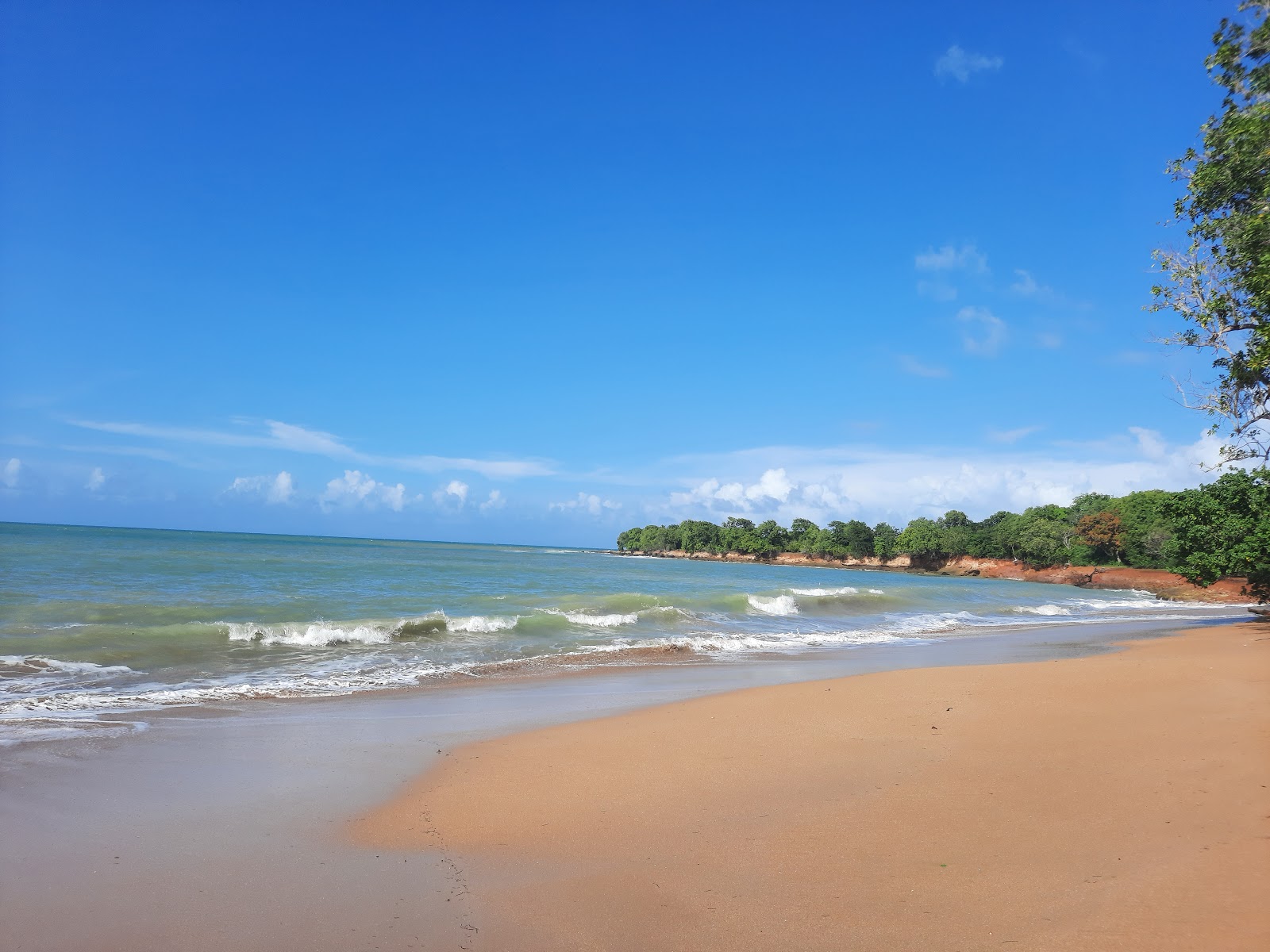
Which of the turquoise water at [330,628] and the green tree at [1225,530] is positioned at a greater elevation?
the green tree at [1225,530]

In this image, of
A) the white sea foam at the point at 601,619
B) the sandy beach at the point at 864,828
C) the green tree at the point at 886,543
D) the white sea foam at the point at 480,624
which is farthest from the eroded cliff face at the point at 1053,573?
the white sea foam at the point at 480,624

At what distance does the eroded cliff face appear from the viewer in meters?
40.9

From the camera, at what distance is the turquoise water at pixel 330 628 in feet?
33.0

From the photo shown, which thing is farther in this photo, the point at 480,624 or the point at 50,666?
the point at 480,624

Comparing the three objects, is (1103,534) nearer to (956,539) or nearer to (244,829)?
(956,539)

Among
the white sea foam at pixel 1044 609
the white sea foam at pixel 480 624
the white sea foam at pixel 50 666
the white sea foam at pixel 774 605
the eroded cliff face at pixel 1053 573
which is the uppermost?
the white sea foam at pixel 50 666

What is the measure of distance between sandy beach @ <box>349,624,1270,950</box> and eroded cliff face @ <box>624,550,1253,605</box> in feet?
69.2

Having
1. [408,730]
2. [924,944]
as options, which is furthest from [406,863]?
[408,730]

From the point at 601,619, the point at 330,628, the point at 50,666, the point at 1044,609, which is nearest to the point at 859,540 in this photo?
the point at 1044,609

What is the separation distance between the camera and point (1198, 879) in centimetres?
368

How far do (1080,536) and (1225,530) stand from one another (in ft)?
218

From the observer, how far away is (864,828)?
461 centimetres

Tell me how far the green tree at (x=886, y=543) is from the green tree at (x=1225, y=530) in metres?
89.2

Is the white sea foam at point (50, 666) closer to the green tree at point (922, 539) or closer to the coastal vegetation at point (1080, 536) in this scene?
the coastal vegetation at point (1080, 536)
